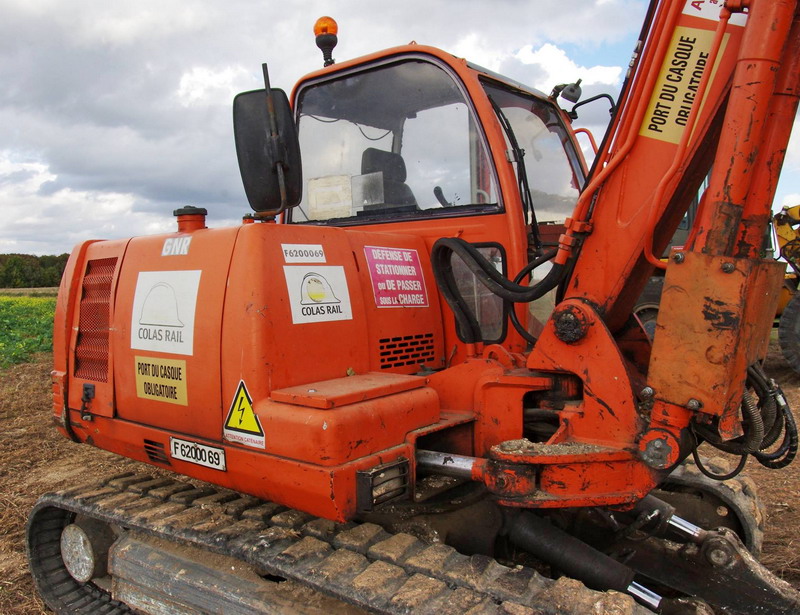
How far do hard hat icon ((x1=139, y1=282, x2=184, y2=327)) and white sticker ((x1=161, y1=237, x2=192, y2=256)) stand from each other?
0.49 ft

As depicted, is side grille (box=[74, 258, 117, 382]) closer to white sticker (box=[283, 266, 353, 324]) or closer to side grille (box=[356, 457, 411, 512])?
white sticker (box=[283, 266, 353, 324])

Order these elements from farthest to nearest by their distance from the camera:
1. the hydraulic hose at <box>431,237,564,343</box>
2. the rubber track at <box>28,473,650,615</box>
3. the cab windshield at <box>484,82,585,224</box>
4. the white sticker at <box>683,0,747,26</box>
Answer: the cab windshield at <box>484,82,585,224</box> → the hydraulic hose at <box>431,237,564,343</box> → the white sticker at <box>683,0,747,26</box> → the rubber track at <box>28,473,650,615</box>

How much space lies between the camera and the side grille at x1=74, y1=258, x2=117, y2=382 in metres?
3.41

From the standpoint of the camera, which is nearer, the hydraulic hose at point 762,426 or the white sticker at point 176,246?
the hydraulic hose at point 762,426

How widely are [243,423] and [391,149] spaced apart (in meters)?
1.65

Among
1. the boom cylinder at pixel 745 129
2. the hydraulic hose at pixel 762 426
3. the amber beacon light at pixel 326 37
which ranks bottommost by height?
the hydraulic hose at pixel 762 426

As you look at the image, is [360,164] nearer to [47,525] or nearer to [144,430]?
[144,430]

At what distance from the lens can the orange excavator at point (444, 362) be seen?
7.32 ft

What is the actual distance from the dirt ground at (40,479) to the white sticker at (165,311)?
47.1 inches

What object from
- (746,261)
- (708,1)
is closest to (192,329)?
(746,261)

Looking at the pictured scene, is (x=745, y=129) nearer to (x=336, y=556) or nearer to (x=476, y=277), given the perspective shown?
(x=476, y=277)

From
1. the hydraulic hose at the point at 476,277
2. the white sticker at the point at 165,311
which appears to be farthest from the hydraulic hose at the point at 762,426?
the white sticker at the point at 165,311

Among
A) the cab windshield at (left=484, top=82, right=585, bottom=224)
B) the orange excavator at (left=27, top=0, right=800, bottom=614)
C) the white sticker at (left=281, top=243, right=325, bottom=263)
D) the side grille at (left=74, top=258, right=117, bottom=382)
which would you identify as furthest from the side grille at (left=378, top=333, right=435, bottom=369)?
the side grille at (left=74, top=258, right=117, bottom=382)

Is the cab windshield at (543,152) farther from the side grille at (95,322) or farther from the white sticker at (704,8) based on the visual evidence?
the side grille at (95,322)
